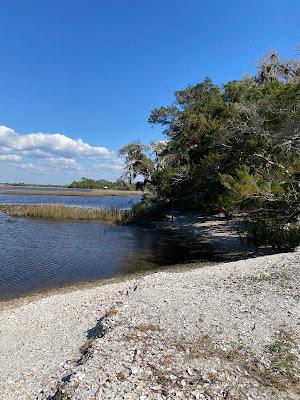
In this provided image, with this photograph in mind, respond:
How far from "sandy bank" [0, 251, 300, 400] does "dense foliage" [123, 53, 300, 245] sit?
720 centimetres

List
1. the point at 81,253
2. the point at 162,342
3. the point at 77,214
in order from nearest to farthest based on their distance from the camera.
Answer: the point at 162,342 → the point at 81,253 → the point at 77,214

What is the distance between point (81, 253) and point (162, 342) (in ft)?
46.2

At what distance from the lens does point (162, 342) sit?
6.59m

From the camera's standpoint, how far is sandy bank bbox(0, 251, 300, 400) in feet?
17.5

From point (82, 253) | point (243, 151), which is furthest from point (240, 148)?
point (82, 253)

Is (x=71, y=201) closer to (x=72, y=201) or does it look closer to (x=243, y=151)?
(x=72, y=201)

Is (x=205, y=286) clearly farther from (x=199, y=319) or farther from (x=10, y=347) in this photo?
(x=10, y=347)

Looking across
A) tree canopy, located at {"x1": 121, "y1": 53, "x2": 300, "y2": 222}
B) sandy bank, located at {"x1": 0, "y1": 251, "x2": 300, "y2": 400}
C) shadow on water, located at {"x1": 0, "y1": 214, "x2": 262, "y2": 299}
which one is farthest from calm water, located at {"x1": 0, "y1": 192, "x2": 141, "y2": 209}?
sandy bank, located at {"x1": 0, "y1": 251, "x2": 300, "y2": 400}

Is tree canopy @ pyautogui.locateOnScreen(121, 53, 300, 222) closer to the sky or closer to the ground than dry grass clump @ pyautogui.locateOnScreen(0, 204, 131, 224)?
closer to the sky

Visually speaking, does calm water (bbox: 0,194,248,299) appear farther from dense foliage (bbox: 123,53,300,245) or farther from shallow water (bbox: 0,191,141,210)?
shallow water (bbox: 0,191,141,210)

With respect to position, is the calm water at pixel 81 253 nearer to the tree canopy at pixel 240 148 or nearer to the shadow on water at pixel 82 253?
the shadow on water at pixel 82 253

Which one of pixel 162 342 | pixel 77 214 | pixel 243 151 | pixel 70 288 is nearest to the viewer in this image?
pixel 162 342

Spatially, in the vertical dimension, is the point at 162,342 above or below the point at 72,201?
above

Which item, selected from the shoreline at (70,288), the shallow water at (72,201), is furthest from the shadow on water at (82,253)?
the shallow water at (72,201)
